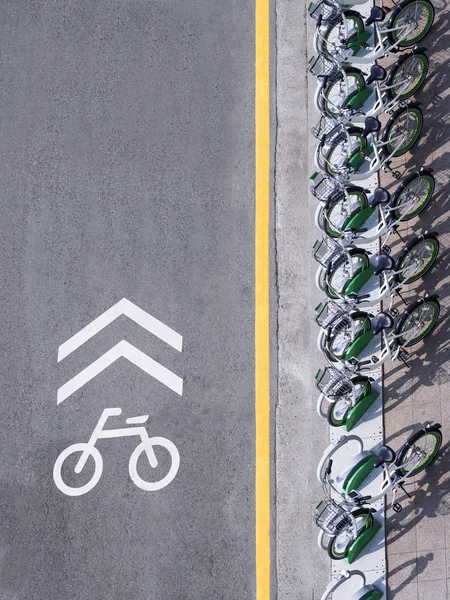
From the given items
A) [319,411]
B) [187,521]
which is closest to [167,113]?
[319,411]

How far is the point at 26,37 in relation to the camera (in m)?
12.9

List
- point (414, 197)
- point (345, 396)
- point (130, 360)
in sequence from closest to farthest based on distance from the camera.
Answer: point (345, 396) → point (414, 197) → point (130, 360)

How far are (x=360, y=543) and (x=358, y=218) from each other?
150 inches

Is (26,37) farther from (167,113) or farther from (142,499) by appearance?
(142,499)

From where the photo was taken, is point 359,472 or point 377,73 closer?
point 359,472

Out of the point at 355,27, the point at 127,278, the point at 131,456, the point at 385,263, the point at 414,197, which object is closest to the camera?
the point at 385,263

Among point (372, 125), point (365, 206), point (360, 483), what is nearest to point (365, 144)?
point (372, 125)

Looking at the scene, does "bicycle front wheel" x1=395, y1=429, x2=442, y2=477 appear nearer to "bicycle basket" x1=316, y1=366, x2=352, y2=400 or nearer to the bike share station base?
the bike share station base

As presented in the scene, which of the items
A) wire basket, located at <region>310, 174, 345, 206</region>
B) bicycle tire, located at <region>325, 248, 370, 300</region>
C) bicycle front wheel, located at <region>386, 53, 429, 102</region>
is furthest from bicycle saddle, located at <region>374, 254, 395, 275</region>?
bicycle front wheel, located at <region>386, 53, 429, 102</region>

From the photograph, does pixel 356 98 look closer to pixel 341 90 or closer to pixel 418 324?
pixel 341 90

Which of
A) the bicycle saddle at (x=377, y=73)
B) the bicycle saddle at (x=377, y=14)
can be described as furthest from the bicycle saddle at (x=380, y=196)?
the bicycle saddle at (x=377, y=14)

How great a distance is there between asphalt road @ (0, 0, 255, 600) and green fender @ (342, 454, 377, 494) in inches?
51.5

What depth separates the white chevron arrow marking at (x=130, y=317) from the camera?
11289mm

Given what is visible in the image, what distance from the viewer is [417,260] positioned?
10.5m
